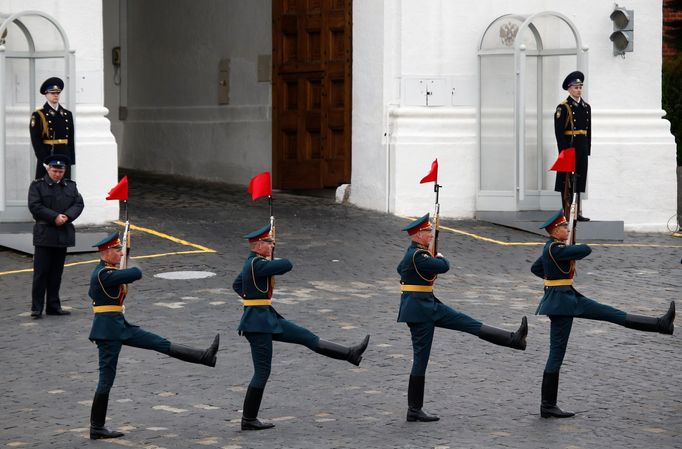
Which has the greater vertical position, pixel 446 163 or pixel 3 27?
pixel 3 27

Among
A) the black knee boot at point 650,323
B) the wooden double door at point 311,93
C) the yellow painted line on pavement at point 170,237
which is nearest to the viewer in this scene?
the black knee boot at point 650,323

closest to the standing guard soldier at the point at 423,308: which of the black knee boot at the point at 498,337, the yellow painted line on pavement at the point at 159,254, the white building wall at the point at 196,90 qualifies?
the black knee boot at the point at 498,337

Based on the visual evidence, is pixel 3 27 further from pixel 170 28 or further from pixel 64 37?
pixel 170 28

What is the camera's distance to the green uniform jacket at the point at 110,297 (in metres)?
8.64

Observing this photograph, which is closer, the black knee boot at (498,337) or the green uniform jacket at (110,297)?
the green uniform jacket at (110,297)

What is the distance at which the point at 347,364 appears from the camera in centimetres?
1042

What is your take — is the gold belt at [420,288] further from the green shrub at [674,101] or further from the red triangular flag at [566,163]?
the green shrub at [674,101]

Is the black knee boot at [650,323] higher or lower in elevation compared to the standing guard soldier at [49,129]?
lower

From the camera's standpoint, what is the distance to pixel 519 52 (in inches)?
732

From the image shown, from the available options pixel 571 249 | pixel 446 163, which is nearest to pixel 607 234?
pixel 446 163

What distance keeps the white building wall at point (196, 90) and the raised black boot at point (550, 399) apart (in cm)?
1378

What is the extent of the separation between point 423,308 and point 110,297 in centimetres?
193

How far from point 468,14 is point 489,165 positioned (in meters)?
2.02

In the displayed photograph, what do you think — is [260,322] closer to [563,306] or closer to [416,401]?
[416,401]
